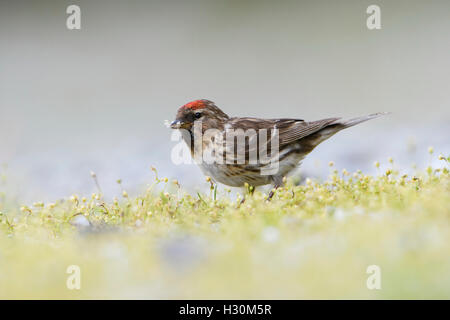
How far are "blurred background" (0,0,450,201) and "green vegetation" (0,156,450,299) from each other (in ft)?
9.57

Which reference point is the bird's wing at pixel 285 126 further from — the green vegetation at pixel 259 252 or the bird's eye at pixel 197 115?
the green vegetation at pixel 259 252

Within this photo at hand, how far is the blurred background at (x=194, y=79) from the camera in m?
11.0

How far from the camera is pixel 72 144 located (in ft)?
46.0

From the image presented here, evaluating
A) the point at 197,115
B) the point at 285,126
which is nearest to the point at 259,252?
the point at 197,115

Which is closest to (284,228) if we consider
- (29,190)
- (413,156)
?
(413,156)

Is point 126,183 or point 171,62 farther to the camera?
point 171,62

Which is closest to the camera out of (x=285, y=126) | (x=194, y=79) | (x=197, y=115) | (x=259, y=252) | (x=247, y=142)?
(x=259, y=252)

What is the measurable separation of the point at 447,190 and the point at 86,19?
838 inches

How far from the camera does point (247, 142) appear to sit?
22.8ft

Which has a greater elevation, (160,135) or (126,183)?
(160,135)

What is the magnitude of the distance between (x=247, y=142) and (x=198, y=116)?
67 cm

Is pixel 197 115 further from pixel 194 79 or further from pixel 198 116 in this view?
pixel 194 79
